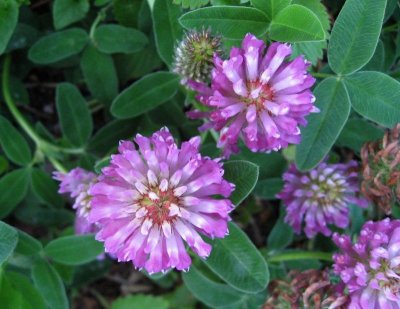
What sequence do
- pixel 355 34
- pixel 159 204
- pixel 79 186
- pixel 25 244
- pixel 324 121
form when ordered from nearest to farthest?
pixel 159 204
pixel 355 34
pixel 324 121
pixel 79 186
pixel 25 244

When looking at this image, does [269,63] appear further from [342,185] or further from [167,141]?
[342,185]

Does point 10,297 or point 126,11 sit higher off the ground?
point 126,11

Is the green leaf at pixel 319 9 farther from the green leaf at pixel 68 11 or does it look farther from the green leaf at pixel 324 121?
the green leaf at pixel 68 11

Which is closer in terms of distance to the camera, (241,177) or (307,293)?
(241,177)

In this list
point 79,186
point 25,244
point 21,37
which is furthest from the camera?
point 21,37

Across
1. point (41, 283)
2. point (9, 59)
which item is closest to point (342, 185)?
point (41, 283)

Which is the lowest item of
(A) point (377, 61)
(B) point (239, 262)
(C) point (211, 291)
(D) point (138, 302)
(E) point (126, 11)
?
(D) point (138, 302)

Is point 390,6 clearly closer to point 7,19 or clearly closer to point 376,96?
point 376,96

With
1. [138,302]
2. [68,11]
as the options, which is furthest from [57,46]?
[138,302]
